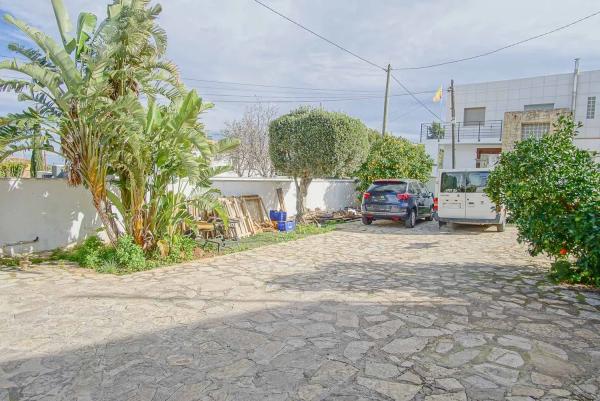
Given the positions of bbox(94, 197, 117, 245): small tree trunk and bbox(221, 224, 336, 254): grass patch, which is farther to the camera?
bbox(221, 224, 336, 254): grass patch

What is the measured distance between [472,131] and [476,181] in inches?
575

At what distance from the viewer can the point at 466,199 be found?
12742 mm

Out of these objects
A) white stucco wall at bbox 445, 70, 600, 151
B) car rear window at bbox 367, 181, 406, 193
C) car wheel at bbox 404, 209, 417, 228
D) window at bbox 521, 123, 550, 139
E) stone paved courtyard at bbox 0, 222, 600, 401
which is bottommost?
stone paved courtyard at bbox 0, 222, 600, 401

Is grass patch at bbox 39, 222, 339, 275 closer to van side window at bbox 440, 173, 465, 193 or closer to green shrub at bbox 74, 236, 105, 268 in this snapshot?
green shrub at bbox 74, 236, 105, 268

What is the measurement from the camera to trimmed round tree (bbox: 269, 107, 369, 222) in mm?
13539

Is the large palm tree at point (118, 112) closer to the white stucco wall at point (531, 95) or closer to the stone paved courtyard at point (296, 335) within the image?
the stone paved courtyard at point (296, 335)

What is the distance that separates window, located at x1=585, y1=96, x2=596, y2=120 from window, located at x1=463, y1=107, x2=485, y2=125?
5621 millimetres

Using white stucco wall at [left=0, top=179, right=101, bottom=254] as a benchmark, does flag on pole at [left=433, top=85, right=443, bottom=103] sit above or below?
above

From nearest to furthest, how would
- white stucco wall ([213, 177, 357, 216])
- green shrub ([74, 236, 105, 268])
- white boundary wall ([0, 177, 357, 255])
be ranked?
green shrub ([74, 236, 105, 268]) < white boundary wall ([0, 177, 357, 255]) < white stucco wall ([213, 177, 357, 216])

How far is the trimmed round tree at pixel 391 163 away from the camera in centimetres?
1759

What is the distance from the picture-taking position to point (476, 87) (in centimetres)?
2588

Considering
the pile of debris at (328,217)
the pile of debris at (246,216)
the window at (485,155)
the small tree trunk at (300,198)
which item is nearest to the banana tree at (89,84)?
the pile of debris at (246,216)

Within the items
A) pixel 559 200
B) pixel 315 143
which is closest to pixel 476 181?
pixel 315 143

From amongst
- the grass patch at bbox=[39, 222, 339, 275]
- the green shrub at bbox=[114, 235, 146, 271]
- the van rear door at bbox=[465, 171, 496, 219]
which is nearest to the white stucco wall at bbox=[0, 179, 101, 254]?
the grass patch at bbox=[39, 222, 339, 275]
